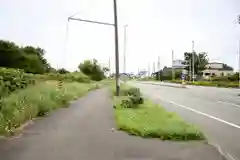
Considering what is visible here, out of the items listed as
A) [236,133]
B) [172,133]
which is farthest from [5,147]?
[236,133]

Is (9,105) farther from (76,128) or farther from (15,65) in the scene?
(15,65)

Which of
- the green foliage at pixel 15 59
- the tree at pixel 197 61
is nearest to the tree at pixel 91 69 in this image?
the green foliage at pixel 15 59

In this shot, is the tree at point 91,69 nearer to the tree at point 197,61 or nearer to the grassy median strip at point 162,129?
the tree at point 197,61

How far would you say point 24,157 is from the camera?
7.95 m

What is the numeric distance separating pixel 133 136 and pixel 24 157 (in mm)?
3976

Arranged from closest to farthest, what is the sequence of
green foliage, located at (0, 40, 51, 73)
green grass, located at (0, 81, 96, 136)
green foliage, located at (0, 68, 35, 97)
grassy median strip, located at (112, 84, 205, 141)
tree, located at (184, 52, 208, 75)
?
1. grassy median strip, located at (112, 84, 205, 141)
2. green grass, located at (0, 81, 96, 136)
3. green foliage, located at (0, 68, 35, 97)
4. green foliage, located at (0, 40, 51, 73)
5. tree, located at (184, 52, 208, 75)

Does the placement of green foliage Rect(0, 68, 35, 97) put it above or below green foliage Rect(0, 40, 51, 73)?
below

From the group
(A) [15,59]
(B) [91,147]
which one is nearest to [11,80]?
(B) [91,147]

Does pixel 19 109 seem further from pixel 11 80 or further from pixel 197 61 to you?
pixel 197 61

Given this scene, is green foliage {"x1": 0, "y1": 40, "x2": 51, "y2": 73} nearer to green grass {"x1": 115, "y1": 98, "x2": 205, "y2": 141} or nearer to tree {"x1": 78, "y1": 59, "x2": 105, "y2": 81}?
tree {"x1": 78, "y1": 59, "x2": 105, "y2": 81}

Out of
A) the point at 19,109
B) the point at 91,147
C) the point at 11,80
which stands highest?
the point at 11,80

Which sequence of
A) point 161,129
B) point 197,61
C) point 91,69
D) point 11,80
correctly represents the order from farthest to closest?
point 197,61 < point 91,69 < point 11,80 < point 161,129

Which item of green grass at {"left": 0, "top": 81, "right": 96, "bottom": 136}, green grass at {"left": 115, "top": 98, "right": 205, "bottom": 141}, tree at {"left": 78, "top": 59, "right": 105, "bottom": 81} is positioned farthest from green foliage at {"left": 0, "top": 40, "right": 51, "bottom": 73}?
green grass at {"left": 115, "top": 98, "right": 205, "bottom": 141}

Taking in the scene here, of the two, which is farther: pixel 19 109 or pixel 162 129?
pixel 19 109
